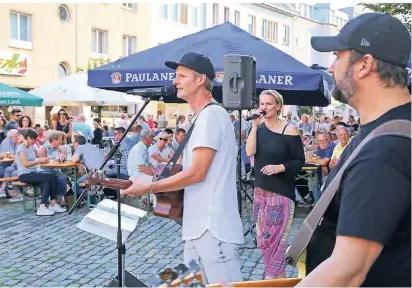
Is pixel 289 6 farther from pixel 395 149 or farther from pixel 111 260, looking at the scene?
pixel 395 149

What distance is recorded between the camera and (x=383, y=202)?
1.37m

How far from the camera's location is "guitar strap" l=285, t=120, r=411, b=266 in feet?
4.73

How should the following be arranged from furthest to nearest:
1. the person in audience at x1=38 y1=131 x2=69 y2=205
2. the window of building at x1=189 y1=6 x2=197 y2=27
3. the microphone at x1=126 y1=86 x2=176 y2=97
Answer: the window of building at x1=189 y1=6 x2=197 y2=27, the person in audience at x1=38 y1=131 x2=69 y2=205, the microphone at x1=126 y1=86 x2=176 y2=97

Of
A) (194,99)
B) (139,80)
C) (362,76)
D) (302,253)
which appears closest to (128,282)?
(194,99)

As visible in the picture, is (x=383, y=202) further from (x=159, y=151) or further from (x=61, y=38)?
(x=61, y=38)

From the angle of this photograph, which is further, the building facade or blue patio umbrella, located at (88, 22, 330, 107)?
the building facade

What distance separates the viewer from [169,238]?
6.93 meters

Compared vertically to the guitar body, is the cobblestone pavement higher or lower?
lower

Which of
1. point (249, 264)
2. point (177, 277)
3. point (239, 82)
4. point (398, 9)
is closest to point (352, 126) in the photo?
point (398, 9)

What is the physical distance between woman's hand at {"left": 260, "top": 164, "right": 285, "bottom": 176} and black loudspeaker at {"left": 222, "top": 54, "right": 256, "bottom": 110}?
2.27 metres

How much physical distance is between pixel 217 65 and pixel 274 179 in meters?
3.18

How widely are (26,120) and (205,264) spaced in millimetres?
9899

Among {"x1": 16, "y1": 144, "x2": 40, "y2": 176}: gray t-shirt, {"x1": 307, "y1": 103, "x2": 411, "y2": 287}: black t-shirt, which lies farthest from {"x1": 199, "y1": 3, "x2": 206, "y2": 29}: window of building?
{"x1": 307, "y1": 103, "x2": 411, "y2": 287}: black t-shirt

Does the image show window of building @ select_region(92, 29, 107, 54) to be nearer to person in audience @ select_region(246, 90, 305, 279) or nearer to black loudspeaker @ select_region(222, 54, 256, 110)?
black loudspeaker @ select_region(222, 54, 256, 110)
